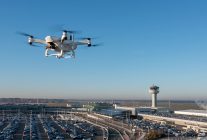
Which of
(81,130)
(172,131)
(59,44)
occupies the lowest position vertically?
(81,130)

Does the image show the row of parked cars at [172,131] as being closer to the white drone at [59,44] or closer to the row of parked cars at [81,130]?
the row of parked cars at [81,130]

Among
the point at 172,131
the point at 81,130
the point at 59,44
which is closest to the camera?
the point at 59,44

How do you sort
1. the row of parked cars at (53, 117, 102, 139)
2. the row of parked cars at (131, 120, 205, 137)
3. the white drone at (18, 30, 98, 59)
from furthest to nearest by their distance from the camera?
the row of parked cars at (53, 117, 102, 139) < the row of parked cars at (131, 120, 205, 137) < the white drone at (18, 30, 98, 59)

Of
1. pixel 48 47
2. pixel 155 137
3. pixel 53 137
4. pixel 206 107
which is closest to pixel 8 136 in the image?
pixel 53 137

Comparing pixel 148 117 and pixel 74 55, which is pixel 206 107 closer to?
pixel 148 117

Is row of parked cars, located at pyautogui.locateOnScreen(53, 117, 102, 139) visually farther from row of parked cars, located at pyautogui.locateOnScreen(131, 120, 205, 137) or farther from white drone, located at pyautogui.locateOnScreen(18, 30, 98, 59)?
white drone, located at pyautogui.locateOnScreen(18, 30, 98, 59)

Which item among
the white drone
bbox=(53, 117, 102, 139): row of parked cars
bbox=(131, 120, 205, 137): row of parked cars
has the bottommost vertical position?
bbox=(53, 117, 102, 139): row of parked cars

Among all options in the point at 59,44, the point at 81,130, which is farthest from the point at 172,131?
the point at 59,44

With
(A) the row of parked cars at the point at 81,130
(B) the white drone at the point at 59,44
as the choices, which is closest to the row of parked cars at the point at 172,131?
(A) the row of parked cars at the point at 81,130

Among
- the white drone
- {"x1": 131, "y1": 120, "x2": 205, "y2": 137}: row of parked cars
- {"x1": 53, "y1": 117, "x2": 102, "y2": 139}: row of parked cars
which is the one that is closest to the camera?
the white drone

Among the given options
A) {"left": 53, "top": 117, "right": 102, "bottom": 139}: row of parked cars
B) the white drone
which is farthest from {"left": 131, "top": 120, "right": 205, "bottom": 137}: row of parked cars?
the white drone

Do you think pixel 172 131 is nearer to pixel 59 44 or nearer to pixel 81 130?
pixel 81 130

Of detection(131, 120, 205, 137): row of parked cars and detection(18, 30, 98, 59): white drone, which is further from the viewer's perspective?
detection(131, 120, 205, 137): row of parked cars
